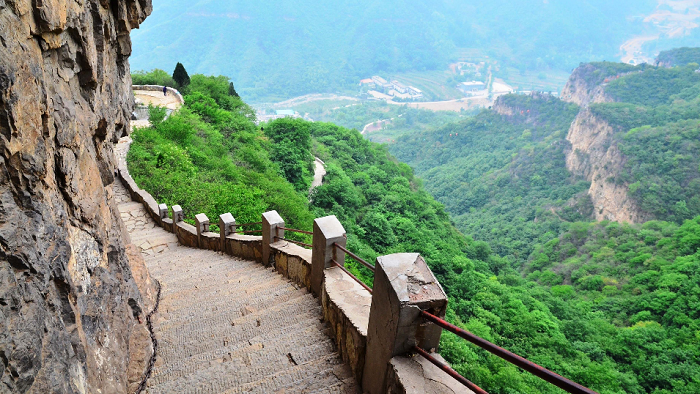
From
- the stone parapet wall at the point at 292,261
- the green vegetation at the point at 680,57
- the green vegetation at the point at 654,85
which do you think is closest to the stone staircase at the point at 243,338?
the stone parapet wall at the point at 292,261

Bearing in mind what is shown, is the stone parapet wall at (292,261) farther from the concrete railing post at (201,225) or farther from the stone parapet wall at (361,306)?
the concrete railing post at (201,225)

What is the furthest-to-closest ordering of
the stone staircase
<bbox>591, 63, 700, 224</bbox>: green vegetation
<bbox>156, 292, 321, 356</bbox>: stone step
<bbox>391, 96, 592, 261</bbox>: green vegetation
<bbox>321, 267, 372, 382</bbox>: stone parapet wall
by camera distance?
<bbox>391, 96, 592, 261</bbox>: green vegetation
<bbox>591, 63, 700, 224</bbox>: green vegetation
<bbox>156, 292, 321, 356</bbox>: stone step
the stone staircase
<bbox>321, 267, 372, 382</bbox>: stone parapet wall

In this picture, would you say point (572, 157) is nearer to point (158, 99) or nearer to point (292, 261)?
point (158, 99)

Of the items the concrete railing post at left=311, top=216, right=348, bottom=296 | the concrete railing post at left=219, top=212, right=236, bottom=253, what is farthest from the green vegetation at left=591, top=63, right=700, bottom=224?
the concrete railing post at left=311, top=216, right=348, bottom=296

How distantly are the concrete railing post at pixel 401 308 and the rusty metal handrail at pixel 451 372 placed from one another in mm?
137

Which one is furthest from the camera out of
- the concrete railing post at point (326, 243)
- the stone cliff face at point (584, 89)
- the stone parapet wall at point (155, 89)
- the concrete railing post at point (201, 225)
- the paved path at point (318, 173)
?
the stone cliff face at point (584, 89)

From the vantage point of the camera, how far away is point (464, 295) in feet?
75.4

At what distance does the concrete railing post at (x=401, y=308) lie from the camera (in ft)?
9.95

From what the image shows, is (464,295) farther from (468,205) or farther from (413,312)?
(468,205)

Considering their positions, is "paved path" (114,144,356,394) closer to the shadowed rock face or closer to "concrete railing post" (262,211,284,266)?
"concrete railing post" (262,211,284,266)

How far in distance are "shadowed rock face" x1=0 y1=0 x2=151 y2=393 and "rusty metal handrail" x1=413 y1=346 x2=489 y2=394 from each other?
2585mm

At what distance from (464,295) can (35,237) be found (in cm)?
2263

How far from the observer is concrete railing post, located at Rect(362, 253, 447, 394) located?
3031 mm

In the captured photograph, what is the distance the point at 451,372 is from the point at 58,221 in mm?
3509
